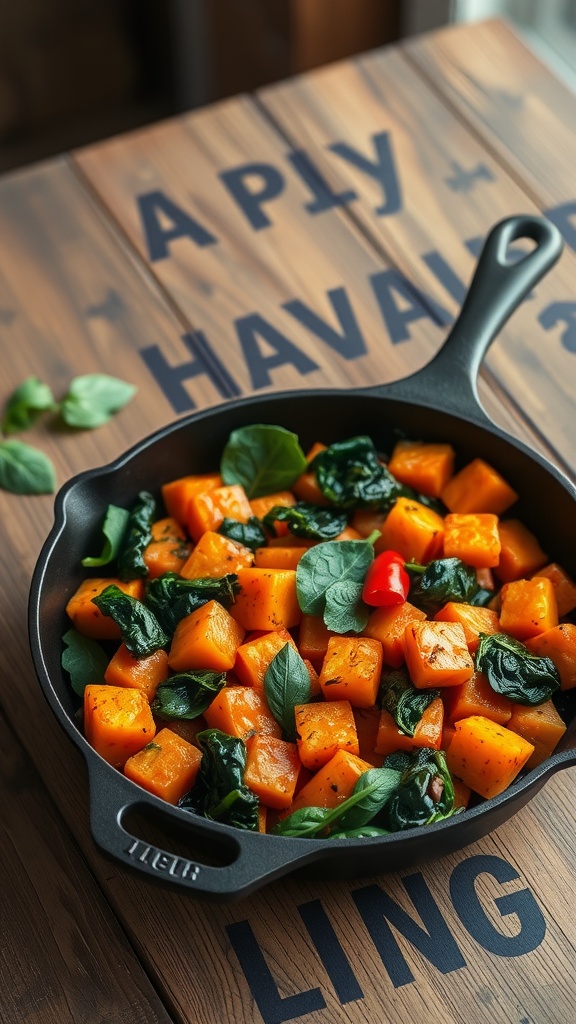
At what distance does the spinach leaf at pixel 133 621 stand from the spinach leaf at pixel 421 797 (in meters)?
0.38

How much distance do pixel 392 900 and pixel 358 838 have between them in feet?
0.87

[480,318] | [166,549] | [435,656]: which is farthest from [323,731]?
[480,318]

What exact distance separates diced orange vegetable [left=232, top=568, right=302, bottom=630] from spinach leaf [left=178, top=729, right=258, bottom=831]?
18 cm

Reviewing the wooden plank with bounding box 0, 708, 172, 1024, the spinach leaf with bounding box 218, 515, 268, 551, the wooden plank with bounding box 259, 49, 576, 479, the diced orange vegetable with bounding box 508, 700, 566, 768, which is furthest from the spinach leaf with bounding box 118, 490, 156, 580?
the wooden plank with bounding box 259, 49, 576, 479

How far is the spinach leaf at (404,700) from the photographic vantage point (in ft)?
4.67

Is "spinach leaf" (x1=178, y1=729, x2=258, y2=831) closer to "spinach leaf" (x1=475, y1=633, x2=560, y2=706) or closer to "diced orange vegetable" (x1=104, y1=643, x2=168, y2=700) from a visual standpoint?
"diced orange vegetable" (x1=104, y1=643, x2=168, y2=700)

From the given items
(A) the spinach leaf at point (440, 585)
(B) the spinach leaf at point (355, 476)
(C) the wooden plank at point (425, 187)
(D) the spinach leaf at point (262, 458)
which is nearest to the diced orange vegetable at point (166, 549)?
(D) the spinach leaf at point (262, 458)

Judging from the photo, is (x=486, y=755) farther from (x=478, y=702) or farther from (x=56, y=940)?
(x=56, y=940)

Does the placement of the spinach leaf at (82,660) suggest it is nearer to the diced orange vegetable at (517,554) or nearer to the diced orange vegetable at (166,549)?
the diced orange vegetable at (166,549)

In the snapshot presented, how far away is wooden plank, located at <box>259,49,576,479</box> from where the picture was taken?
2033mm

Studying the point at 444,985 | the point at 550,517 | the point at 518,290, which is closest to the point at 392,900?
the point at 444,985

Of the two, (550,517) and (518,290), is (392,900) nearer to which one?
(550,517)

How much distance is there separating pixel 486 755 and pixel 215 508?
0.55 m

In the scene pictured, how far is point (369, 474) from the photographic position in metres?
1.68
